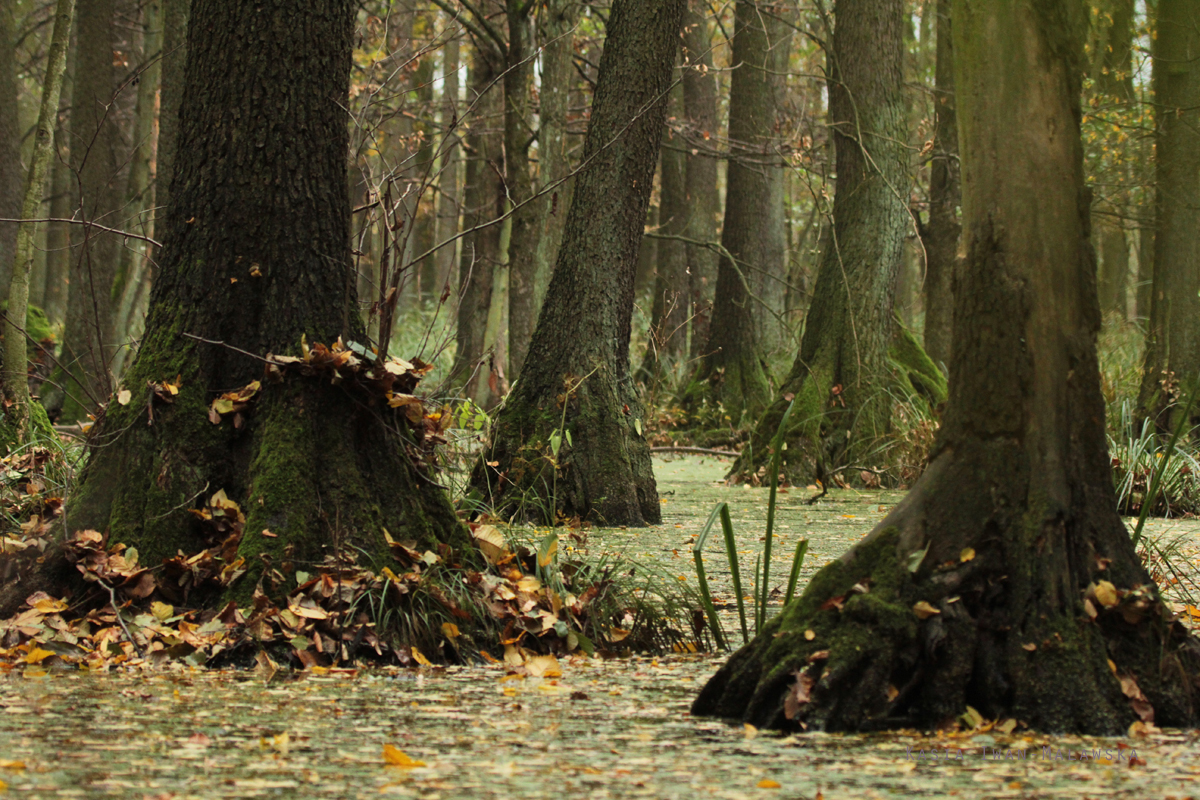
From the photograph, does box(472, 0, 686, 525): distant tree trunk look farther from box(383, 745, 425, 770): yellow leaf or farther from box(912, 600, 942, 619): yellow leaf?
box(383, 745, 425, 770): yellow leaf

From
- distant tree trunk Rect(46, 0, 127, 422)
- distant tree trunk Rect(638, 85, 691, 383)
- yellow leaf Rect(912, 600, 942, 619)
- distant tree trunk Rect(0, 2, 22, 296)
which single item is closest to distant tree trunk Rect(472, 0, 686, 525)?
yellow leaf Rect(912, 600, 942, 619)

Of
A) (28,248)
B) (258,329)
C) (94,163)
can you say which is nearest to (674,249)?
(94,163)

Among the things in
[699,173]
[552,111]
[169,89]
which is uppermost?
[699,173]

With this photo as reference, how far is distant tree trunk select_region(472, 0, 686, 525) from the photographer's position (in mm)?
5754

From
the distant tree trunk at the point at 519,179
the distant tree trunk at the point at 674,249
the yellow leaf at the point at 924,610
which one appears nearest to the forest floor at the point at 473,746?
the yellow leaf at the point at 924,610

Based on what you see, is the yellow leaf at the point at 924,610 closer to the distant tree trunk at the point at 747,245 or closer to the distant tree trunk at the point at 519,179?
the distant tree trunk at the point at 519,179

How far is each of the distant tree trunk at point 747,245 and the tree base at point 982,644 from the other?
28.3 ft

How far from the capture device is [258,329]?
344cm

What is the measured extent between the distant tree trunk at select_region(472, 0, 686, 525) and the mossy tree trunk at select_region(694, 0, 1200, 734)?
3.02 m

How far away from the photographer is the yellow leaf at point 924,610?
2418 mm

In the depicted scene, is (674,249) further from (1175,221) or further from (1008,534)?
(1008,534)

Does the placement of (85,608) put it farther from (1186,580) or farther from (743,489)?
(743,489)

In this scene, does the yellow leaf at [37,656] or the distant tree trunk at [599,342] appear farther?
the distant tree trunk at [599,342]

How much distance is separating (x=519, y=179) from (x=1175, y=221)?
5637mm
